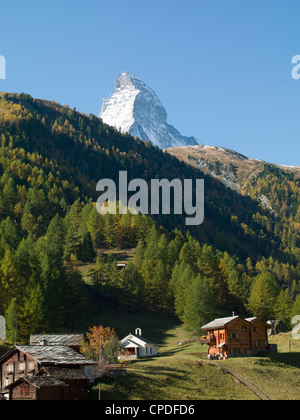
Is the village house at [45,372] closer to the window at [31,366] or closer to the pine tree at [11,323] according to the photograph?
the window at [31,366]

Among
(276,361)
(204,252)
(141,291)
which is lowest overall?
(276,361)

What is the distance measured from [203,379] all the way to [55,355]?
62.1 ft

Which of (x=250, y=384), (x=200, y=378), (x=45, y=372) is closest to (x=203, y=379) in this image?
(x=200, y=378)

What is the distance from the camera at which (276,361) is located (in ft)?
254

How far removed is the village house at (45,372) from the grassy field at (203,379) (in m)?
2.55

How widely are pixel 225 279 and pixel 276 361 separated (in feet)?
182

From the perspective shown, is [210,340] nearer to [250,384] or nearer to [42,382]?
[250,384]

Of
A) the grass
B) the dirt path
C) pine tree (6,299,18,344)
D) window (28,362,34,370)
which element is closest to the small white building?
the grass

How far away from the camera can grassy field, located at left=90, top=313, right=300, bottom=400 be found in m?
54.5

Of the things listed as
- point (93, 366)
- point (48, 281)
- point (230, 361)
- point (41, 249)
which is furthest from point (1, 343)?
point (41, 249)

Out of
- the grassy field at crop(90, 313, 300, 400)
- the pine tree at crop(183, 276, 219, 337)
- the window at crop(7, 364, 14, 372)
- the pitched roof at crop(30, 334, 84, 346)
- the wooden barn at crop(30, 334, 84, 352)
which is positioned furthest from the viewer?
the pine tree at crop(183, 276, 219, 337)

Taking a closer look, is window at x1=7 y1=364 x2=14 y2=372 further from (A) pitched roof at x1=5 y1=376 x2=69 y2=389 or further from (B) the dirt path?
(B) the dirt path

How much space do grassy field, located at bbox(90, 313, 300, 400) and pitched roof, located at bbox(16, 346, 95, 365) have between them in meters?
3.69
